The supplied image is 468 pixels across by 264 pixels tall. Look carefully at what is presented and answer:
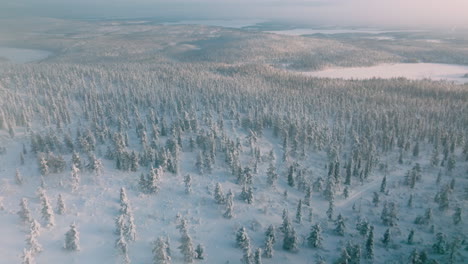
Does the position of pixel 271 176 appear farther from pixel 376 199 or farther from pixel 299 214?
pixel 376 199

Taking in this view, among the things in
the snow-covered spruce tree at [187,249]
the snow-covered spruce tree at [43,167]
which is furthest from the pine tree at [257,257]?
the snow-covered spruce tree at [43,167]

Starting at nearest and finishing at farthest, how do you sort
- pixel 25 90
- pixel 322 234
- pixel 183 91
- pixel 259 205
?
1. pixel 322 234
2. pixel 259 205
3. pixel 25 90
4. pixel 183 91

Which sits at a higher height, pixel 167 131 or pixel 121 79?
pixel 121 79

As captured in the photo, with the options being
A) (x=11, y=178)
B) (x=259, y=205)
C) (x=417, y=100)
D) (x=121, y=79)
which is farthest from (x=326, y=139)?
(x=121, y=79)

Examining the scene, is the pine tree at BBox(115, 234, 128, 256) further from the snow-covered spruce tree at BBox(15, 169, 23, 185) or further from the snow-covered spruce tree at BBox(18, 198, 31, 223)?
the snow-covered spruce tree at BBox(15, 169, 23, 185)

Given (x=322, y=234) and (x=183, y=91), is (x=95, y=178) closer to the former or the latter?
(x=322, y=234)

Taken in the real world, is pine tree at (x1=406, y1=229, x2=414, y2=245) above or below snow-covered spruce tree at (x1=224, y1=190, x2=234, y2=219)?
below

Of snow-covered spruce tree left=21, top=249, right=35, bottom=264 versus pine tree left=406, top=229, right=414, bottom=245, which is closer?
snow-covered spruce tree left=21, top=249, right=35, bottom=264

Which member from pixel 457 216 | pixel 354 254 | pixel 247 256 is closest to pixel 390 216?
pixel 457 216

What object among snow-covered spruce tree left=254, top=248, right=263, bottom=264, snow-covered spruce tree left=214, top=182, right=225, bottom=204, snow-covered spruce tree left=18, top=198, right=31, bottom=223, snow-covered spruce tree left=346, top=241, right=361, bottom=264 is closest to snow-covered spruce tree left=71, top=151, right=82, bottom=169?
snow-covered spruce tree left=18, top=198, right=31, bottom=223
